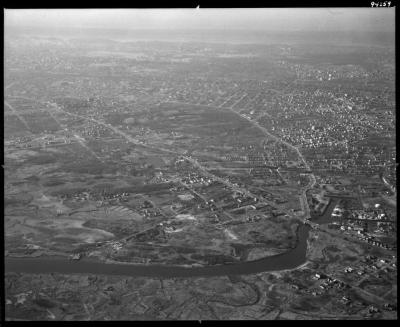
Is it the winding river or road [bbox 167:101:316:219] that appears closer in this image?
the winding river

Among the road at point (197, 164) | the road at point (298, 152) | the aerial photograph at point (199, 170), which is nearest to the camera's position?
the aerial photograph at point (199, 170)

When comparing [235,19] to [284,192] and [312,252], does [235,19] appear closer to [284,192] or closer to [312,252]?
[284,192]

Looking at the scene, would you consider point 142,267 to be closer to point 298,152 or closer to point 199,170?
point 199,170

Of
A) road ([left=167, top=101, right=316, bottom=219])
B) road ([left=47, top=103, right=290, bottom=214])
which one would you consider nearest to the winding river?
road ([left=167, top=101, right=316, bottom=219])

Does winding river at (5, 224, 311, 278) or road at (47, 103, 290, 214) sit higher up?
road at (47, 103, 290, 214)

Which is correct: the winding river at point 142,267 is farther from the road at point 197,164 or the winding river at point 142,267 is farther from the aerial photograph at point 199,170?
the road at point 197,164

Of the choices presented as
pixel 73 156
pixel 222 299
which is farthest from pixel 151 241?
pixel 73 156

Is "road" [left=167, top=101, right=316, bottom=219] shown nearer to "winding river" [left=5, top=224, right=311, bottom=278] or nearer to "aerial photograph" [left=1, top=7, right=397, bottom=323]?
"aerial photograph" [left=1, top=7, right=397, bottom=323]

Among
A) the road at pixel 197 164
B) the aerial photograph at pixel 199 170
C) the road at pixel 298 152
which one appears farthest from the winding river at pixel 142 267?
the road at pixel 197 164
